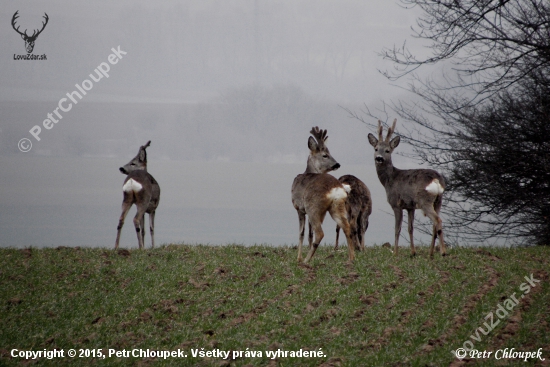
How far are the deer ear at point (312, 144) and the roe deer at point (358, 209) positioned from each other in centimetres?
104

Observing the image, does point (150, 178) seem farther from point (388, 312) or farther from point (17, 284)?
point (388, 312)

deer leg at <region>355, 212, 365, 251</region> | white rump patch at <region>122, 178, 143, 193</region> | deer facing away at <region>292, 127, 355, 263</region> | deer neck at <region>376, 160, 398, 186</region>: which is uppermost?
deer neck at <region>376, 160, 398, 186</region>

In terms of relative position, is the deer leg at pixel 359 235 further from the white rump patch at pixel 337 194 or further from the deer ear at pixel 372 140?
the white rump patch at pixel 337 194

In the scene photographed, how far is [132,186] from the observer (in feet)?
48.4

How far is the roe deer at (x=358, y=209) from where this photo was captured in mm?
13414

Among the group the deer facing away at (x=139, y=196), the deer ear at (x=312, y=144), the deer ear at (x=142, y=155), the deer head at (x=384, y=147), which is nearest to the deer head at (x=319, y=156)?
the deer ear at (x=312, y=144)

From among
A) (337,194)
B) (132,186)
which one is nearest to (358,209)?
(337,194)

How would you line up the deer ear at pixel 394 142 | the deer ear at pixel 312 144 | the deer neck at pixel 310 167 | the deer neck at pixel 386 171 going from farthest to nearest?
1. the deer ear at pixel 394 142
2. the deer neck at pixel 386 171
3. the deer neck at pixel 310 167
4. the deer ear at pixel 312 144

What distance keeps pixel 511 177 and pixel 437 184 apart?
630cm

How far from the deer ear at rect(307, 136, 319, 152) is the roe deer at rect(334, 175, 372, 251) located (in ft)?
3.40

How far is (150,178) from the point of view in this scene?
50.9 feet

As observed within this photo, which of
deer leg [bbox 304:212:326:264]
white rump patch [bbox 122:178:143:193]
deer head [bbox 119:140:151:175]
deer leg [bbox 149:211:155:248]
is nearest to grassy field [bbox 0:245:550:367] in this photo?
deer leg [bbox 304:212:326:264]

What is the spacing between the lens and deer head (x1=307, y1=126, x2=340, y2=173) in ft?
43.1

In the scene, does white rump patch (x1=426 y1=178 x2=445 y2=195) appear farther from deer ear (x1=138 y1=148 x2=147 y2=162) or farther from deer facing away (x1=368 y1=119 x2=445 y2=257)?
deer ear (x1=138 y1=148 x2=147 y2=162)
